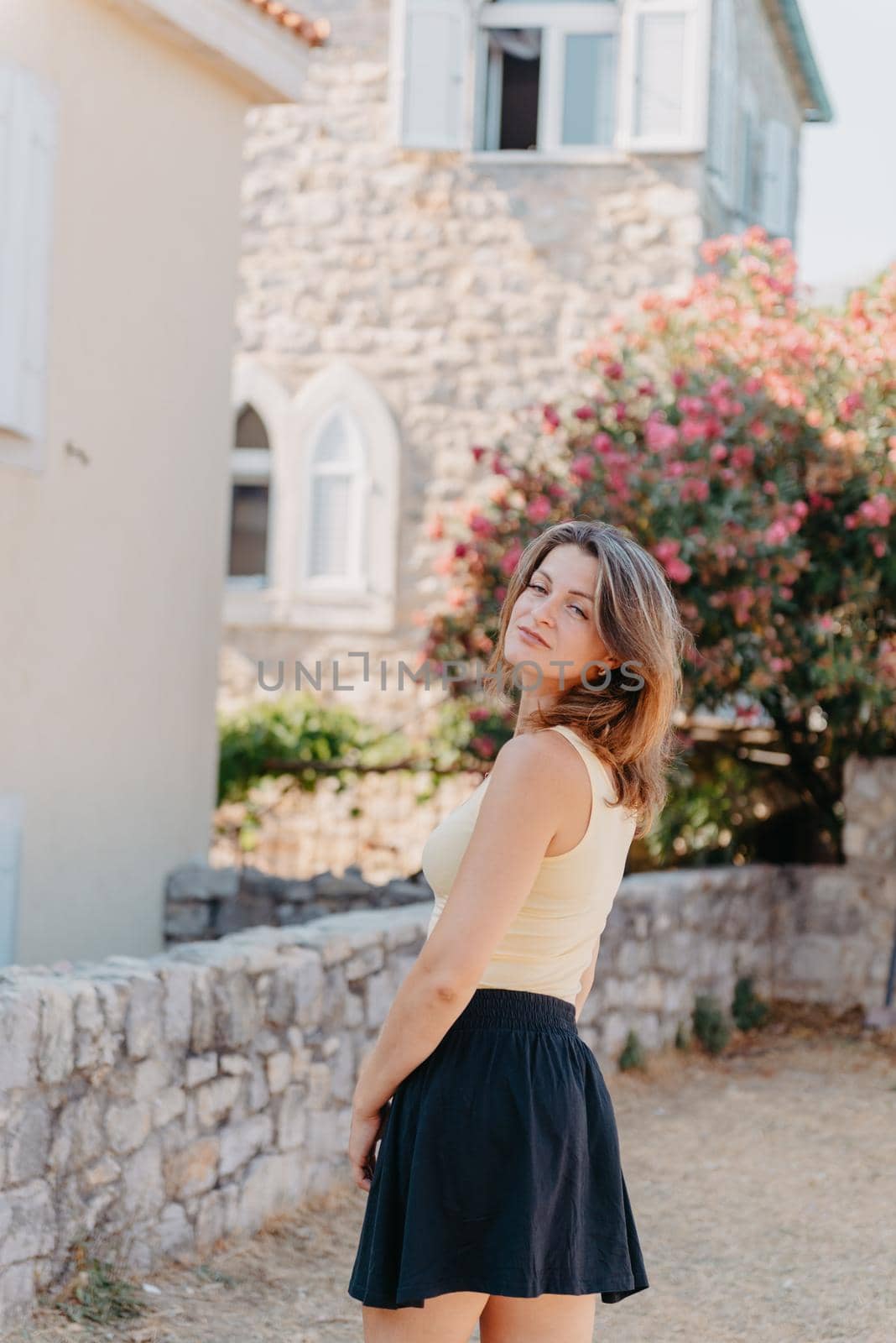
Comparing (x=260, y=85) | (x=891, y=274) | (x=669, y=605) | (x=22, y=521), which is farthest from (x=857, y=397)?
(x=669, y=605)

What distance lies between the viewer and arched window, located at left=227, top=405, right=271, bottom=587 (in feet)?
42.5

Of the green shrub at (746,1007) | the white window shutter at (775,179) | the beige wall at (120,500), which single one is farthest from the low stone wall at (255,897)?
the white window shutter at (775,179)

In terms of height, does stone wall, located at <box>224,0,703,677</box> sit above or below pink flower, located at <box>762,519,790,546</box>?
above

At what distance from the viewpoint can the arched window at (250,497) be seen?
42.5 feet

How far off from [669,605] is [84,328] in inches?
198

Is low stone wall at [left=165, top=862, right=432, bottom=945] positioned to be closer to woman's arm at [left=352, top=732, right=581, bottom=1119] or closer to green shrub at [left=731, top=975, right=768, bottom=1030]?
green shrub at [left=731, top=975, right=768, bottom=1030]

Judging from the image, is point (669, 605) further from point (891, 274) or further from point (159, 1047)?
point (891, 274)

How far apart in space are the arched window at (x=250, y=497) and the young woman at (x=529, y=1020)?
10632mm

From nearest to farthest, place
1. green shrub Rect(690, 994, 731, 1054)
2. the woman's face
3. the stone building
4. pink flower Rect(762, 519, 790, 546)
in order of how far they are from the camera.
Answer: the woman's face < pink flower Rect(762, 519, 790, 546) < green shrub Rect(690, 994, 731, 1054) < the stone building

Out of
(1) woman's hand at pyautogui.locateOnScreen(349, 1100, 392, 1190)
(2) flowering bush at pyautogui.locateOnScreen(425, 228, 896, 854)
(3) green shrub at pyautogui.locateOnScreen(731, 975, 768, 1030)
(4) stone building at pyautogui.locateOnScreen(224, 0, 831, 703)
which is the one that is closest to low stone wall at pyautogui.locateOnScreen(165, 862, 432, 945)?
(2) flowering bush at pyautogui.locateOnScreen(425, 228, 896, 854)

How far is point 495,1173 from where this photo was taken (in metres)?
2.26

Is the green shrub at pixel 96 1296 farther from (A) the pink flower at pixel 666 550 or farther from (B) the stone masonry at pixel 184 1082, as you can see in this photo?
(A) the pink flower at pixel 666 550

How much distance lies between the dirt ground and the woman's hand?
0.39 metres

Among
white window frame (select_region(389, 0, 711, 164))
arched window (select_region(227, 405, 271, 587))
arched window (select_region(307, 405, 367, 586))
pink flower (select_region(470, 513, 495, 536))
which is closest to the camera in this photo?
pink flower (select_region(470, 513, 495, 536))
